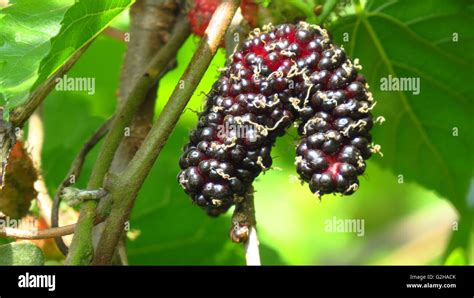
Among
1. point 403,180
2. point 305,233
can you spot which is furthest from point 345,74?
point 305,233

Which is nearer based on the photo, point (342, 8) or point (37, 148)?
point (342, 8)

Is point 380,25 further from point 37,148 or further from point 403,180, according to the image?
point 37,148

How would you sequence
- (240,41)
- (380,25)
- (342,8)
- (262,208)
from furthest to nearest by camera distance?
(262,208) → (380,25) → (342,8) → (240,41)

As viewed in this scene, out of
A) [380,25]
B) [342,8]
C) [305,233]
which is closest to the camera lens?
[342,8]

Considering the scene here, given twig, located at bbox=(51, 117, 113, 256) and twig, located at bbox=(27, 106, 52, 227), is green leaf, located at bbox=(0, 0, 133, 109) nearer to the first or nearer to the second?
twig, located at bbox=(51, 117, 113, 256)

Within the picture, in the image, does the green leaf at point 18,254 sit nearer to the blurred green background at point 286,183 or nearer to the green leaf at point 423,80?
the blurred green background at point 286,183

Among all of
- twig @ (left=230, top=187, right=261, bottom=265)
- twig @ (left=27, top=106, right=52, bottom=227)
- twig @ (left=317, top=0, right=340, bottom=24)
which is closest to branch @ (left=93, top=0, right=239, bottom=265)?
twig @ (left=230, top=187, right=261, bottom=265)

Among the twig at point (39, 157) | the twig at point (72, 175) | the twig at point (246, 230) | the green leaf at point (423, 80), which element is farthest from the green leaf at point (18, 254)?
the green leaf at point (423, 80)
